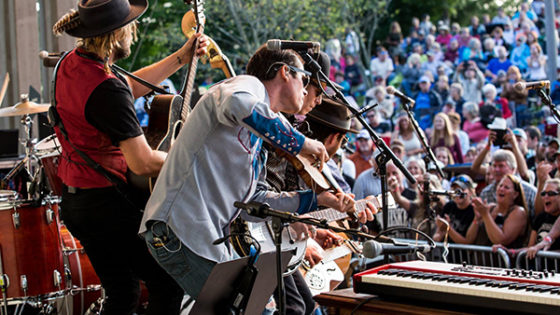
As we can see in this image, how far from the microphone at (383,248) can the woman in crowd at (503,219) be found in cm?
399

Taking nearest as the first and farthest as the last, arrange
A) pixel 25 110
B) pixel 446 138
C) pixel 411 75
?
pixel 25 110 → pixel 446 138 → pixel 411 75

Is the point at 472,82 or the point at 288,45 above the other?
the point at 288,45

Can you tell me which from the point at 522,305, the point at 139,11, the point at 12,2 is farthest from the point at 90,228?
the point at 12,2

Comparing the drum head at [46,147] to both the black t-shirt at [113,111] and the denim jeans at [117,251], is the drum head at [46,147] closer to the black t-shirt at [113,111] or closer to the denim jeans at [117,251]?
the denim jeans at [117,251]

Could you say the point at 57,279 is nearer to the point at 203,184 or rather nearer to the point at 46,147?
the point at 46,147

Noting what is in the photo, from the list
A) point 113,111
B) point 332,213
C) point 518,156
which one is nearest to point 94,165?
point 113,111

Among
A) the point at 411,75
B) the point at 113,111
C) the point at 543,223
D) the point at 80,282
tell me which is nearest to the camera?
the point at 113,111

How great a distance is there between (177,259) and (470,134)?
35.0 ft

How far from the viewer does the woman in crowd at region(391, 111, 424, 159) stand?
1148cm

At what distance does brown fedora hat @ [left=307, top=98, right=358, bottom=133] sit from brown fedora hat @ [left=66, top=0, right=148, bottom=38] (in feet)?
5.75

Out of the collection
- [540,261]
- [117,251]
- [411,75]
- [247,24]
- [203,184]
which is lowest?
[540,261]

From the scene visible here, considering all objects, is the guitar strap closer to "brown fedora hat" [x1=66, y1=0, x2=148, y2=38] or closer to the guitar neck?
"brown fedora hat" [x1=66, y1=0, x2=148, y2=38]

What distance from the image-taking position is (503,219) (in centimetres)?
693

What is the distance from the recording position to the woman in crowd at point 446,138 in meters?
11.2
